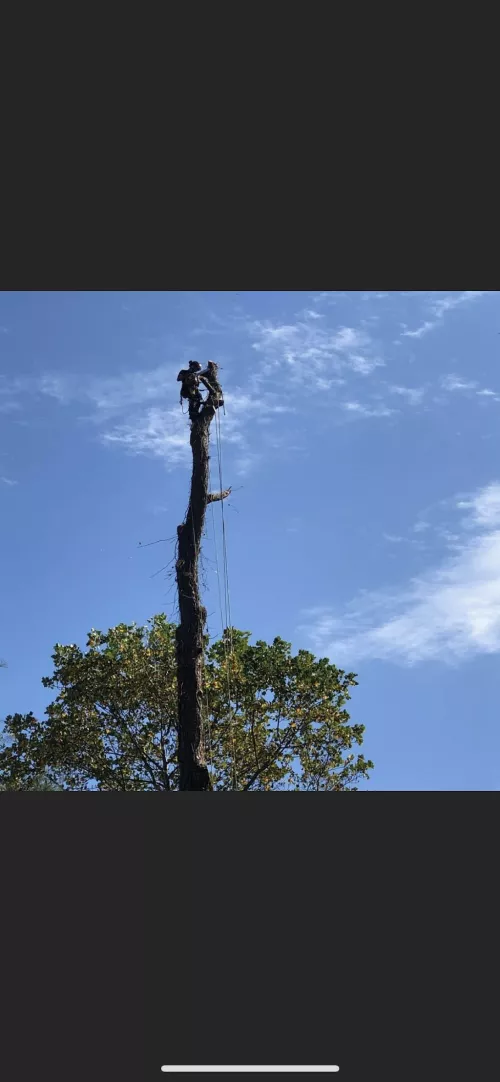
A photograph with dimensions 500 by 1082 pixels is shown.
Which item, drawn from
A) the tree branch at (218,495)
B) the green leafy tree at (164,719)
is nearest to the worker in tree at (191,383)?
the tree branch at (218,495)

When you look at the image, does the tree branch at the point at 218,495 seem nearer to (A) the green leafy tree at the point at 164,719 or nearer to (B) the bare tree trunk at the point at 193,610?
(B) the bare tree trunk at the point at 193,610

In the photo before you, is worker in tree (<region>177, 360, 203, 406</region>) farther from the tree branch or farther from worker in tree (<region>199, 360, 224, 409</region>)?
the tree branch

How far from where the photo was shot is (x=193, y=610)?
6.35 meters

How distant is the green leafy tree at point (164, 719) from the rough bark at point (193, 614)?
13.1ft

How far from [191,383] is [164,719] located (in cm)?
489

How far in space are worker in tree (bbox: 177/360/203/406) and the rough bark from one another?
0.02 meters

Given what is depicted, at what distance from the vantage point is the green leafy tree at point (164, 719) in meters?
10.4

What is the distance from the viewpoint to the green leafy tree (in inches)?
408
